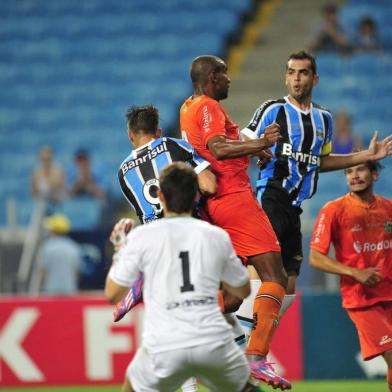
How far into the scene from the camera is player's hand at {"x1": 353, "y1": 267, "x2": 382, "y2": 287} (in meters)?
8.09

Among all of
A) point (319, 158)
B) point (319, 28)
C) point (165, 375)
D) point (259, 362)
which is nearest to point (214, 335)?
point (165, 375)

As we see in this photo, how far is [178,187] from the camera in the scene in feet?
18.6

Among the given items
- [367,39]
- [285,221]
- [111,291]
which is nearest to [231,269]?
[111,291]

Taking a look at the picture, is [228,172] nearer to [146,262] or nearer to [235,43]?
[146,262]

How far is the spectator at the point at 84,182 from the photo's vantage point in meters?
15.2

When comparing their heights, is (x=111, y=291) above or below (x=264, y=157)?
below

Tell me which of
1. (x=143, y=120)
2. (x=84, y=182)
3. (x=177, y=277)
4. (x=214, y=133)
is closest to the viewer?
(x=177, y=277)

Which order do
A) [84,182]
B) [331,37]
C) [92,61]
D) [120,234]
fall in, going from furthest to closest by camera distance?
[92,61], [331,37], [84,182], [120,234]

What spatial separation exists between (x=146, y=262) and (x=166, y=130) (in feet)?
38.9

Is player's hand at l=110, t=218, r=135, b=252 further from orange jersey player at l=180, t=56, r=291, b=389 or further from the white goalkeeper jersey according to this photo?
the white goalkeeper jersey

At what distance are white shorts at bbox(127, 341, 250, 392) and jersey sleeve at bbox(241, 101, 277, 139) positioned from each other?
8.26 ft

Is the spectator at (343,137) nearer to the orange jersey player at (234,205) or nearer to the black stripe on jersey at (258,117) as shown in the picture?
the black stripe on jersey at (258,117)

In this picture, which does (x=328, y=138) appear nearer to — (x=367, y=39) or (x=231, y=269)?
(x=231, y=269)

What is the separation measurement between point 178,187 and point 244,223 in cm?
173
